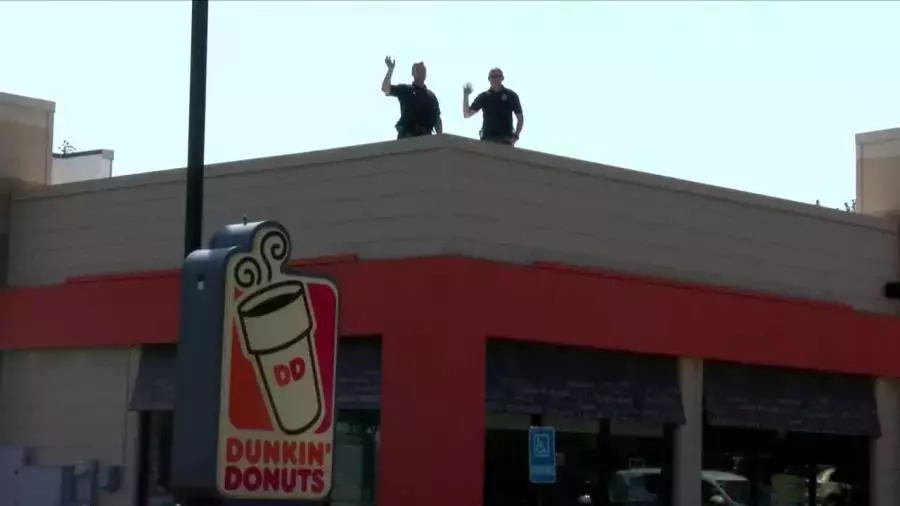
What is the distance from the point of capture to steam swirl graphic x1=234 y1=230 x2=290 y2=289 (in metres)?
11.0

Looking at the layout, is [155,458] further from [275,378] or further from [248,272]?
[248,272]

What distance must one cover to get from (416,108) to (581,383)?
3657 millimetres

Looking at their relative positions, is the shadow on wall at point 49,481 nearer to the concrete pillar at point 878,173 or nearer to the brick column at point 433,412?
the brick column at point 433,412

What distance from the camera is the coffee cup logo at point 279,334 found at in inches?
430

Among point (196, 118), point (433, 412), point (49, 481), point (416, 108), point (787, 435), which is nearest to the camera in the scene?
point (196, 118)

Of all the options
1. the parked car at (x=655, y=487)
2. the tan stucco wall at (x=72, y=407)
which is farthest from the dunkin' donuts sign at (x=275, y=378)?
the tan stucco wall at (x=72, y=407)

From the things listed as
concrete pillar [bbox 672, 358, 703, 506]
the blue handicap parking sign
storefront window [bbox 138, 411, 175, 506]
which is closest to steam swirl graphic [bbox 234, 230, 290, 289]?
the blue handicap parking sign

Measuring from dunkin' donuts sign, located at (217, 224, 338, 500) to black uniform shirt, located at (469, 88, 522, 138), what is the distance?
8.13 meters

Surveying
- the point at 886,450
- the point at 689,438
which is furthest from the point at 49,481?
the point at 886,450

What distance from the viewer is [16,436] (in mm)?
21609

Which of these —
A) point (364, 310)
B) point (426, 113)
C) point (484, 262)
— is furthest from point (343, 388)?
point (426, 113)

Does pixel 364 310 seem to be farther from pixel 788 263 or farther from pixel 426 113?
pixel 788 263

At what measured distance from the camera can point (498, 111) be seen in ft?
63.4

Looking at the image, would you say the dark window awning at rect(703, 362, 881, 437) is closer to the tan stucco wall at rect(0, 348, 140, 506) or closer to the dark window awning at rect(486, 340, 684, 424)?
the dark window awning at rect(486, 340, 684, 424)
